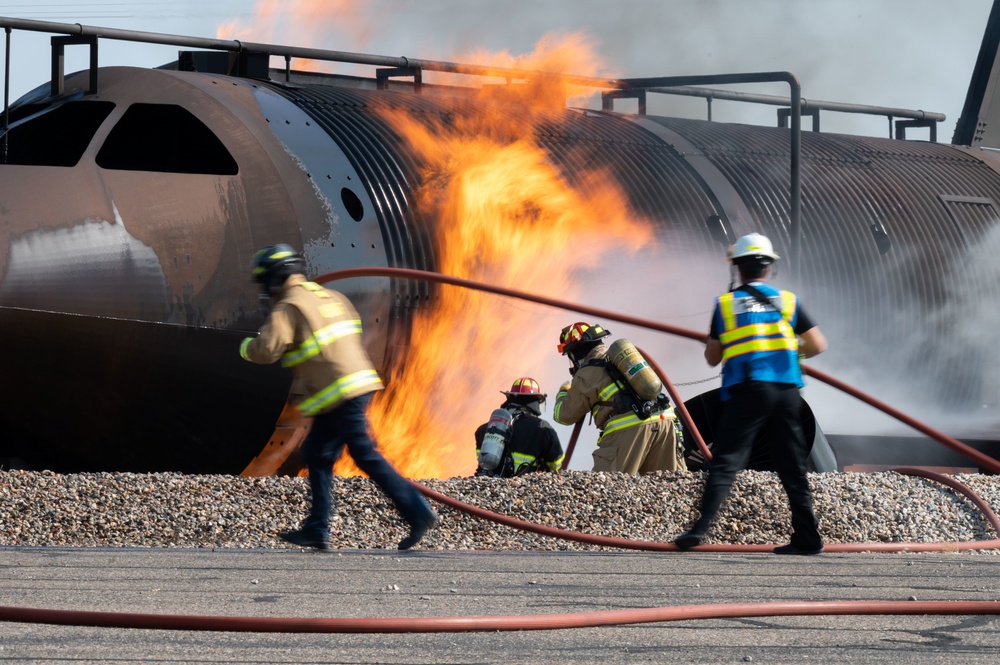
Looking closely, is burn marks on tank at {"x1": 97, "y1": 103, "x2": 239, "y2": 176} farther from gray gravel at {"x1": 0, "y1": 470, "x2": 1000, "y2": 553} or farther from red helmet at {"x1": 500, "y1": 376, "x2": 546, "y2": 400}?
red helmet at {"x1": 500, "y1": 376, "x2": 546, "y2": 400}

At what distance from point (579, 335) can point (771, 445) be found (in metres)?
3.17

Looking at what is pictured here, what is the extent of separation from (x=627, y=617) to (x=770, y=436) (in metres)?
3.17

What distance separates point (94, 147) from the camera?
34.1ft

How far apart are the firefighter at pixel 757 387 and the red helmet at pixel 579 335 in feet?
9.45

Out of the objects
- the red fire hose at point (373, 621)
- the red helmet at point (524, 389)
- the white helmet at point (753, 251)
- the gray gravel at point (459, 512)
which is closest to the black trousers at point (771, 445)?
the white helmet at point (753, 251)

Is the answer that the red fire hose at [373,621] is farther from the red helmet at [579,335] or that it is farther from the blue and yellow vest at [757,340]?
the red helmet at [579,335]

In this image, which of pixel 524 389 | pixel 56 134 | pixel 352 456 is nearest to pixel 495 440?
pixel 524 389

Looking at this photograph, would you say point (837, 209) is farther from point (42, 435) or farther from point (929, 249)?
point (42, 435)

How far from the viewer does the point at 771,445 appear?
8.31m

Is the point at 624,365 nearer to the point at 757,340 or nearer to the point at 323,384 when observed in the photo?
the point at 757,340

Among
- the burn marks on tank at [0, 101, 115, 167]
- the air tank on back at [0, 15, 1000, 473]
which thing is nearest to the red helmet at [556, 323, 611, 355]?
the air tank on back at [0, 15, 1000, 473]

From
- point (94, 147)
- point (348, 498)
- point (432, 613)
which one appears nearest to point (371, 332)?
point (348, 498)

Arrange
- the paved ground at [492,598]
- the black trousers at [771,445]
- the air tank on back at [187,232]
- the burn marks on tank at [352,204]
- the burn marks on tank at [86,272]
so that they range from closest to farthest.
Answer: the paved ground at [492,598] → the black trousers at [771,445] → the burn marks on tank at [86,272] → the air tank on back at [187,232] → the burn marks on tank at [352,204]

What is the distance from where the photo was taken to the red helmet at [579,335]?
37.0 ft
